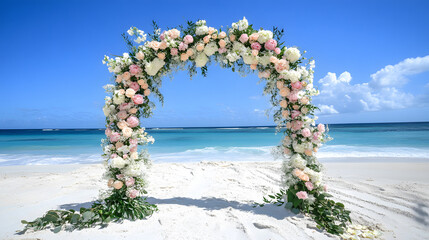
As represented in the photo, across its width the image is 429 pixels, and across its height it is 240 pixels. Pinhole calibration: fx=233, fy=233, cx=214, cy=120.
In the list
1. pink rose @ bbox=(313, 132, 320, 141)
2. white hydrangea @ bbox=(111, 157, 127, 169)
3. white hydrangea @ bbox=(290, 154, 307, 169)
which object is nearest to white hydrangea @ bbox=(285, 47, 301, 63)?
pink rose @ bbox=(313, 132, 320, 141)

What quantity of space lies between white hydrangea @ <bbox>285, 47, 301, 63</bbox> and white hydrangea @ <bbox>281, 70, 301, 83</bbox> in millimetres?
230

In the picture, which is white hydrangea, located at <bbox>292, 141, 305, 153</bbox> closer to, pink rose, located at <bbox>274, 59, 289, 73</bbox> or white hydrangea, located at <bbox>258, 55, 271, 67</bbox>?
pink rose, located at <bbox>274, 59, 289, 73</bbox>

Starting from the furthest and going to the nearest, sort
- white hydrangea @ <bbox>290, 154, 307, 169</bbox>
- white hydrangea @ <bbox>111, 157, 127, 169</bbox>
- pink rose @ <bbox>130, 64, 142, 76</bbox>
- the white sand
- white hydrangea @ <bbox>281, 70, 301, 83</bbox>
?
pink rose @ <bbox>130, 64, 142, 76</bbox>, white hydrangea @ <bbox>281, 70, 301, 83</bbox>, white hydrangea @ <bbox>290, 154, 307, 169</bbox>, white hydrangea @ <bbox>111, 157, 127, 169</bbox>, the white sand

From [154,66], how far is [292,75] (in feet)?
7.52

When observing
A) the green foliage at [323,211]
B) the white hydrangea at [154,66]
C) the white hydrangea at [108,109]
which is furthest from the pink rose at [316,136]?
the white hydrangea at [108,109]

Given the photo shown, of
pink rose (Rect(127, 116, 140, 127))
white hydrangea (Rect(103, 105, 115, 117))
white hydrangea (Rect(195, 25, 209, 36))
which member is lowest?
pink rose (Rect(127, 116, 140, 127))

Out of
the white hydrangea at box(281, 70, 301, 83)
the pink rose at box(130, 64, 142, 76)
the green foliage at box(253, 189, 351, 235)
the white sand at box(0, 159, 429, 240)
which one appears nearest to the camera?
the white sand at box(0, 159, 429, 240)

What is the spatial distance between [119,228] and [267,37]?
3.72m

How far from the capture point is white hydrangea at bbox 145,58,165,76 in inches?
154

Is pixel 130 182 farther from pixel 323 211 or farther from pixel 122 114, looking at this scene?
pixel 323 211

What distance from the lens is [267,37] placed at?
3.93 m

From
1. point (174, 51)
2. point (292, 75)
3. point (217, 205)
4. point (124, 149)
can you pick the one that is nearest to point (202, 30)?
point (174, 51)

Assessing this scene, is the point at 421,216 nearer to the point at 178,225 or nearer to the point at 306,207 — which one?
the point at 306,207

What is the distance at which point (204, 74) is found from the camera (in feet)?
14.0
